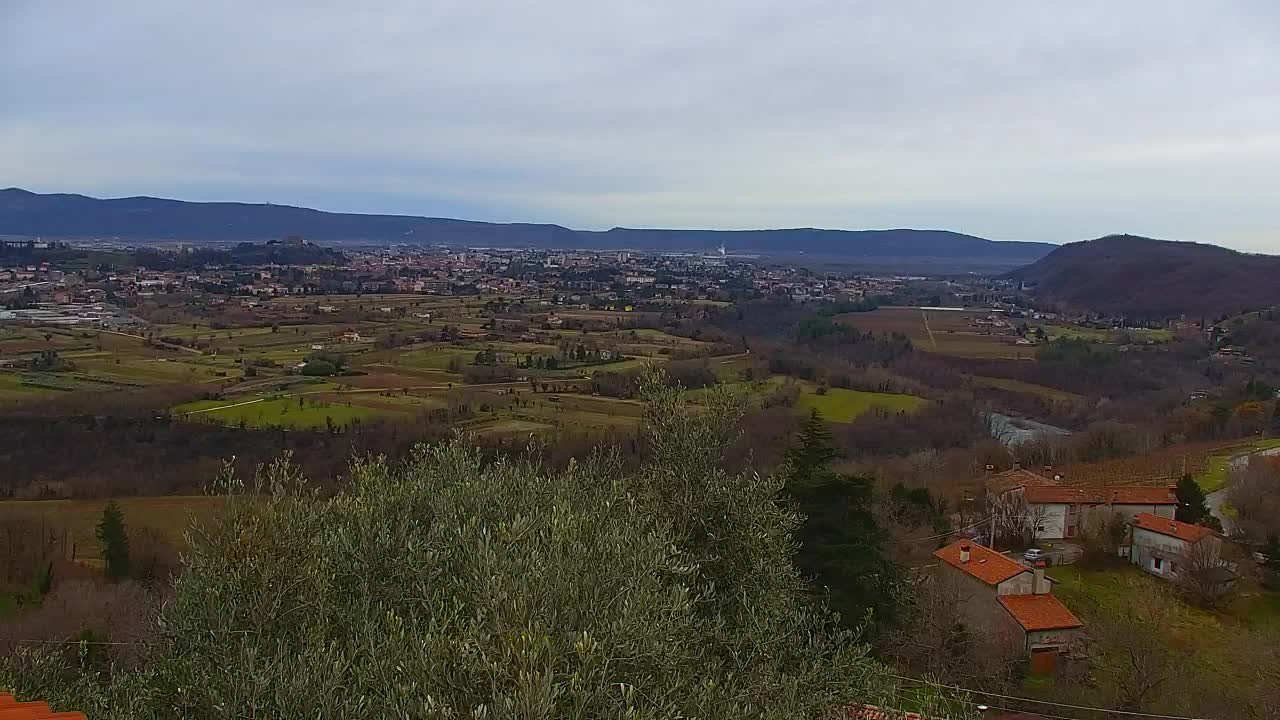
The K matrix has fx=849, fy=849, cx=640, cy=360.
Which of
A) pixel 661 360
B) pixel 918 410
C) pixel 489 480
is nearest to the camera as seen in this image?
pixel 489 480

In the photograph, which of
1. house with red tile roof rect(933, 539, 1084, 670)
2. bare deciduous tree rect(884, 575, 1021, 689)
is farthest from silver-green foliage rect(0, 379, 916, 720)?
house with red tile roof rect(933, 539, 1084, 670)

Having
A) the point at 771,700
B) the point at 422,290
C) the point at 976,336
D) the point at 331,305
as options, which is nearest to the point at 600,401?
the point at 771,700

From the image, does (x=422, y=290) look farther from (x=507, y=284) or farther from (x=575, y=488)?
(x=575, y=488)

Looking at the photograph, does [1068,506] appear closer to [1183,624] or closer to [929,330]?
[1183,624]

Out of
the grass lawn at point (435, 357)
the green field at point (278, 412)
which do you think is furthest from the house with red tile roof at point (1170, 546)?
the grass lawn at point (435, 357)

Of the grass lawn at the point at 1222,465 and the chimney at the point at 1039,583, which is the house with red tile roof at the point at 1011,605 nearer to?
the chimney at the point at 1039,583
